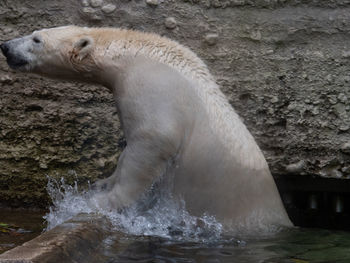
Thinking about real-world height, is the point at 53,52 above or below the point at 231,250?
above

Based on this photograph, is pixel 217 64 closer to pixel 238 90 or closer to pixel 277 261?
Answer: pixel 238 90

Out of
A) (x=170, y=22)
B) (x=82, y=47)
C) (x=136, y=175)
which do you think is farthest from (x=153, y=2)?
(x=136, y=175)

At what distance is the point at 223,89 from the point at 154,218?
154 centimetres

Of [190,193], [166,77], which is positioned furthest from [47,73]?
[190,193]

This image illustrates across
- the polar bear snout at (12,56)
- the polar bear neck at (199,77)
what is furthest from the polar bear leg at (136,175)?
the polar bear snout at (12,56)

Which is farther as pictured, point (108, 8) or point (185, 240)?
point (108, 8)

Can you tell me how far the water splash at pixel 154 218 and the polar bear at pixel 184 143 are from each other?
2.6 inches

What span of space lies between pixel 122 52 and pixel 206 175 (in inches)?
39.4

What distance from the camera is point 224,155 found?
3750mm

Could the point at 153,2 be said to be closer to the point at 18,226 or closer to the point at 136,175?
the point at 136,175

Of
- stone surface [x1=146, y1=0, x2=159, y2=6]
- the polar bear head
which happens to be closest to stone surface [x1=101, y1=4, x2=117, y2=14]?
stone surface [x1=146, y1=0, x2=159, y2=6]

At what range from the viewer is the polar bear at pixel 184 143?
11.9ft

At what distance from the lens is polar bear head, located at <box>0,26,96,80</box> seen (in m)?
4.09

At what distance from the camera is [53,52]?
4.14 meters
